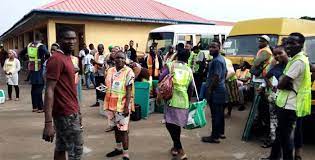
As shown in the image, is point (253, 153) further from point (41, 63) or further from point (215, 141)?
point (41, 63)

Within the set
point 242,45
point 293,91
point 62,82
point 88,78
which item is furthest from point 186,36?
point 62,82

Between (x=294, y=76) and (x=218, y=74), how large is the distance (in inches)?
77.8

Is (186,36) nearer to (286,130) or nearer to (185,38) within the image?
(185,38)

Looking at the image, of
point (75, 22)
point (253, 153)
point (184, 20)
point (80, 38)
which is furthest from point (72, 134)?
point (184, 20)

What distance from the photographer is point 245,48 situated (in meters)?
11.5

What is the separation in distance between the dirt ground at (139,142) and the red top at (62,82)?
2.09 m

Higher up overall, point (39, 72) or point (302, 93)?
point (302, 93)

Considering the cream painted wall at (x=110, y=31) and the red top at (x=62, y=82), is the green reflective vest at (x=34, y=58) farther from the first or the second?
the cream painted wall at (x=110, y=31)

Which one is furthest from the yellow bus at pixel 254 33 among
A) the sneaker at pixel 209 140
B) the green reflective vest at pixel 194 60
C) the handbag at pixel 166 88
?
the handbag at pixel 166 88

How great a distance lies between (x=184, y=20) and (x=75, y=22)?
259 inches

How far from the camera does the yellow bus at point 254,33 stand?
1079 cm

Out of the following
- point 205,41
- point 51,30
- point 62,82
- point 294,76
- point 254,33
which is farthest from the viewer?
point 51,30

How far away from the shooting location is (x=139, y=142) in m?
7.19

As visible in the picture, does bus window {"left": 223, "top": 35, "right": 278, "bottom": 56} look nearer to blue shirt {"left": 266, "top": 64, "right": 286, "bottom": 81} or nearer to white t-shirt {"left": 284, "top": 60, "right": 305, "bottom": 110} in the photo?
blue shirt {"left": 266, "top": 64, "right": 286, "bottom": 81}
